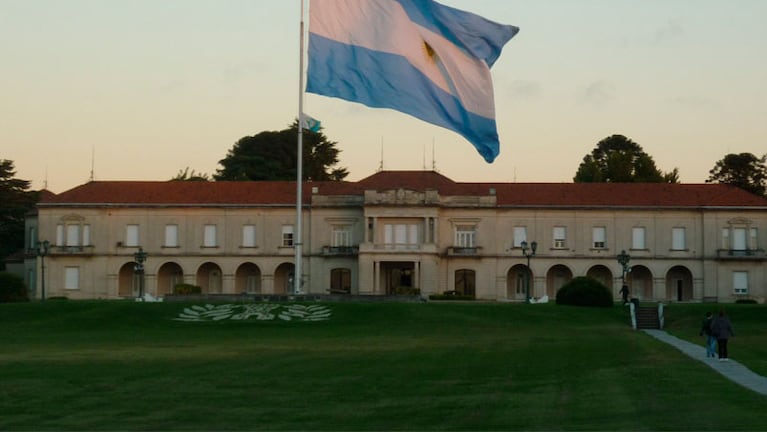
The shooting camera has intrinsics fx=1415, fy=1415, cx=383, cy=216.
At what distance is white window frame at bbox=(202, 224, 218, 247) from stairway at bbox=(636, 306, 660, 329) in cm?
4179

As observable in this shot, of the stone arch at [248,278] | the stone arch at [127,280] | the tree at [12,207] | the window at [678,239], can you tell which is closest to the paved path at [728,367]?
the window at [678,239]

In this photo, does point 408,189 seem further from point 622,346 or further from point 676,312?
point 622,346

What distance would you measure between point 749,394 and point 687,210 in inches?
2917

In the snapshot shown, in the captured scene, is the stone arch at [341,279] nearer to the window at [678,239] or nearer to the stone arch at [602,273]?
the stone arch at [602,273]

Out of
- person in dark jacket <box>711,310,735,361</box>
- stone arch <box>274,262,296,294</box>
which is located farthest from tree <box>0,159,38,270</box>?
person in dark jacket <box>711,310,735,361</box>

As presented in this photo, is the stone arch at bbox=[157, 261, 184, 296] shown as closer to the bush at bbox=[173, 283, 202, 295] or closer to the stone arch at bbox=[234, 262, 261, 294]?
the stone arch at bbox=[234, 262, 261, 294]

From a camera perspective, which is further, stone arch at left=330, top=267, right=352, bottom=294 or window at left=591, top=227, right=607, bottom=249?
stone arch at left=330, top=267, right=352, bottom=294

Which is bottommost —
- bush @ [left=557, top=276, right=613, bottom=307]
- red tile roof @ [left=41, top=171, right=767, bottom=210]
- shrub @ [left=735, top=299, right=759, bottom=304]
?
shrub @ [left=735, top=299, right=759, bottom=304]

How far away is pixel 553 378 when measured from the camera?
86.4ft

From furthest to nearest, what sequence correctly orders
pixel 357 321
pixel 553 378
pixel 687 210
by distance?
pixel 687 210
pixel 357 321
pixel 553 378

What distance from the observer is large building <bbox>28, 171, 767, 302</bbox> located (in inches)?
3735

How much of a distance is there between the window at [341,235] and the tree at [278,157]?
31.0 meters

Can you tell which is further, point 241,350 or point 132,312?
point 132,312

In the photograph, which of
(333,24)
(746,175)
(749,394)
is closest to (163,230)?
(746,175)
